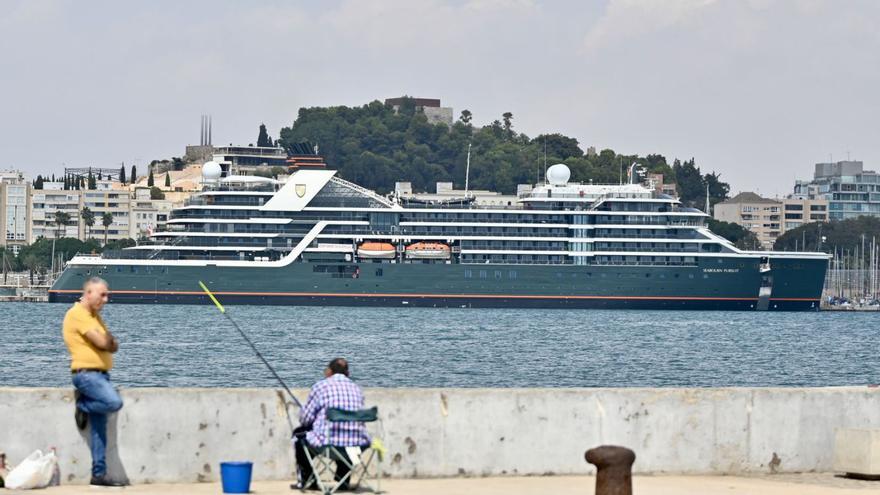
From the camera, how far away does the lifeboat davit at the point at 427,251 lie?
87438 mm

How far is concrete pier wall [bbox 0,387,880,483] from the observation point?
10594mm

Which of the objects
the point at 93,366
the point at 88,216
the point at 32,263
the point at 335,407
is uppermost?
the point at 88,216

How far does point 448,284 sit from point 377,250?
415cm

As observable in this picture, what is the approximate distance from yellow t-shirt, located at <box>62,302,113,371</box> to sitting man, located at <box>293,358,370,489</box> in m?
1.29

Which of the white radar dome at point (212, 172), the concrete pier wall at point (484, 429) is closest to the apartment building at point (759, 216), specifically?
the white radar dome at point (212, 172)

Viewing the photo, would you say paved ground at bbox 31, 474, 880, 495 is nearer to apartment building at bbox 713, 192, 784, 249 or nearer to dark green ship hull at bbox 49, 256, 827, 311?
dark green ship hull at bbox 49, 256, 827, 311

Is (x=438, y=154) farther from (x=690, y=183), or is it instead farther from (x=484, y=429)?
(x=484, y=429)

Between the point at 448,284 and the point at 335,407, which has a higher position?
the point at 448,284

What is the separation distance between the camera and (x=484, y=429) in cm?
1119

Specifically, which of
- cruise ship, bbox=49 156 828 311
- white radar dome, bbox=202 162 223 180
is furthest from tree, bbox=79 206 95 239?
cruise ship, bbox=49 156 828 311

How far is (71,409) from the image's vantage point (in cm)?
1055

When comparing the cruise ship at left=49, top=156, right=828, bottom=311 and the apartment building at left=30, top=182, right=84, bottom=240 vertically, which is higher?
the apartment building at left=30, top=182, right=84, bottom=240

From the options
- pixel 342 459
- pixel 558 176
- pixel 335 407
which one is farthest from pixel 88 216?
pixel 342 459

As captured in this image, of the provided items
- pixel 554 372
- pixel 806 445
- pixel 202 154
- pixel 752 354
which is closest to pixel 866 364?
pixel 752 354
